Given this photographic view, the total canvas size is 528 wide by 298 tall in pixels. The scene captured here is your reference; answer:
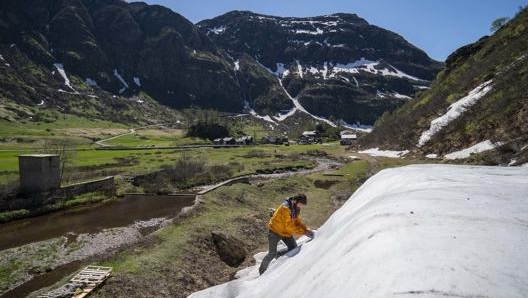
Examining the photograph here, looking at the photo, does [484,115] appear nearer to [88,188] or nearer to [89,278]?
[89,278]

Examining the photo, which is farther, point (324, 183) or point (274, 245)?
point (324, 183)

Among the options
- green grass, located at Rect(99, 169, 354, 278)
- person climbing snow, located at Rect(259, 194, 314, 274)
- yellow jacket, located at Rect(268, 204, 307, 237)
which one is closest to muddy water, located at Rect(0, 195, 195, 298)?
green grass, located at Rect(99, 169, 354, 278)

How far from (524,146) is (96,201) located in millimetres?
41750

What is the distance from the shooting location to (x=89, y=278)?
1912 centimetres

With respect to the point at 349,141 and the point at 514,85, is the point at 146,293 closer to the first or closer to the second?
the point at 514,85

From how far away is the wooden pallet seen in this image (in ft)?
57.9

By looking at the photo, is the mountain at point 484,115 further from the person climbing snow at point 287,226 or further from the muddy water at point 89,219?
the muddy water at point 89,219

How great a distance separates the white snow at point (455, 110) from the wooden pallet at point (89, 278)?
4268 centimetres

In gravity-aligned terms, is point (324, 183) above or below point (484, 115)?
below

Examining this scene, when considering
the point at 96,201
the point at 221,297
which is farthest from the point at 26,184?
the point at 221,297

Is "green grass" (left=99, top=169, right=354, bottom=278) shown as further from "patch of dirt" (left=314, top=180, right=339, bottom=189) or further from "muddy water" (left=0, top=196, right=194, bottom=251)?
"muddy water" (left=0, top=196, right=194, bottom=251)

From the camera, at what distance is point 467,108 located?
4641 centimetres

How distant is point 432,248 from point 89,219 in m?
37.7

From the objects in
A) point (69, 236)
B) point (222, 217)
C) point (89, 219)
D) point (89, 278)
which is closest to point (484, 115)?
point (222, 217)
